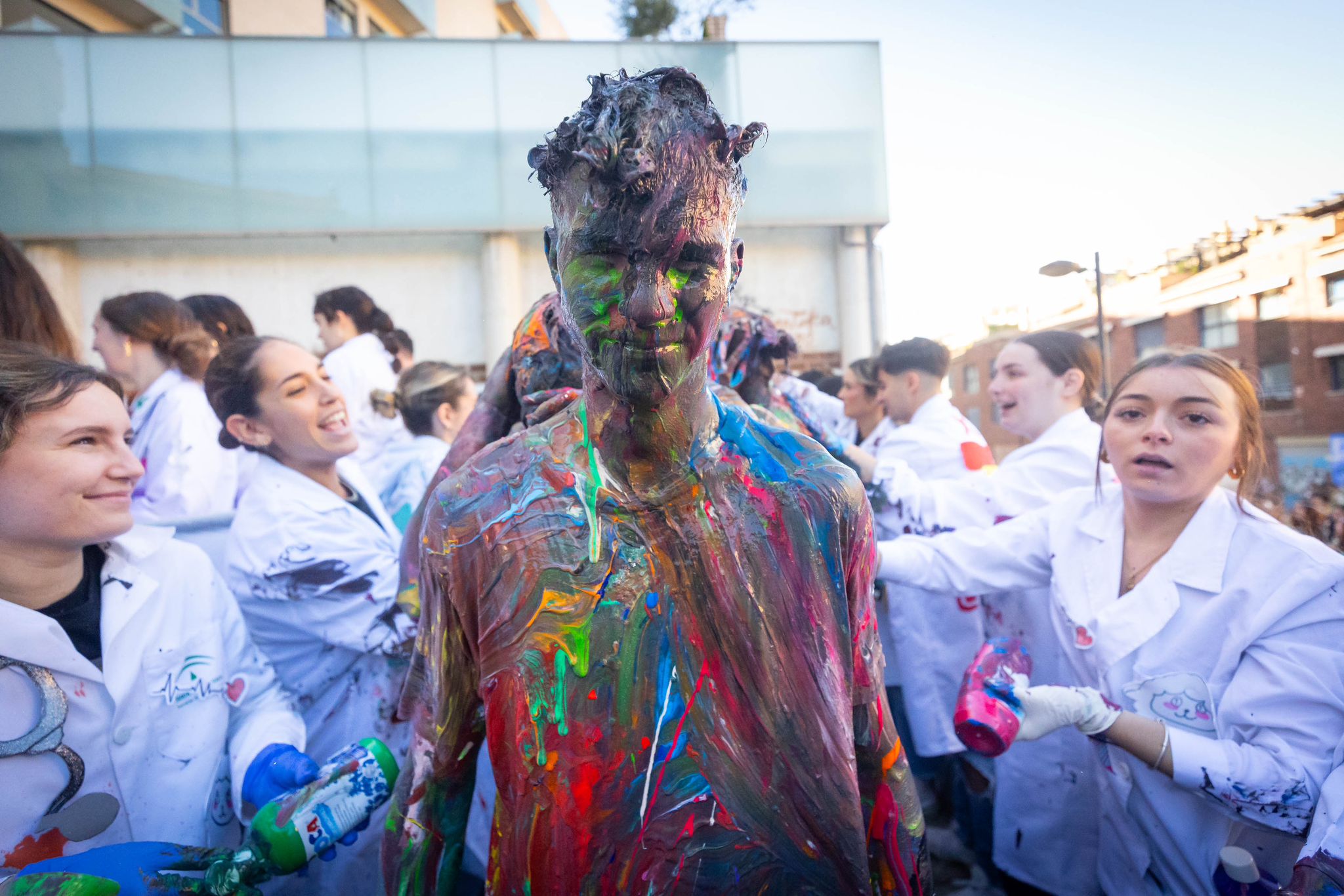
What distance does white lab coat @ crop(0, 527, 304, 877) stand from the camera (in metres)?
1.49

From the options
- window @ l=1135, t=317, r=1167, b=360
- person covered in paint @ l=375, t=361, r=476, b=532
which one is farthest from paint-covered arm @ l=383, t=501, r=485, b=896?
window @ l=1135, t=317, r=1167, b=360

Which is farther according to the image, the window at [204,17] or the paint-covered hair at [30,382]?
the window at [204,17]

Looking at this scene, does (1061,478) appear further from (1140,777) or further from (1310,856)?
(1310,856)

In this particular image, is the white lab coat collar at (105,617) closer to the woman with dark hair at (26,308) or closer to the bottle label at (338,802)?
the bottle label at (338,802)

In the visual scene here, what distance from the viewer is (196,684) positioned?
1.83 meters

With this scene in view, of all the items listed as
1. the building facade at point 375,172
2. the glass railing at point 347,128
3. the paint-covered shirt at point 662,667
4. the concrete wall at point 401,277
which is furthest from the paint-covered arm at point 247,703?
the glass railing at point 347,128

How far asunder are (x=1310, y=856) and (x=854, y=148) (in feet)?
30.1

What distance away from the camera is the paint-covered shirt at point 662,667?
0.90 metres

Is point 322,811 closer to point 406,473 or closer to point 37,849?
point 37,849

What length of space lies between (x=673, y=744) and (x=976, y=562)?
1.83m

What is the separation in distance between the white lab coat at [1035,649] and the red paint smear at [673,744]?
182cm

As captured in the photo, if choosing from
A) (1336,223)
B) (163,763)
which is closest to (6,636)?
(163,763)

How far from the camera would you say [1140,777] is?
6.17 feet

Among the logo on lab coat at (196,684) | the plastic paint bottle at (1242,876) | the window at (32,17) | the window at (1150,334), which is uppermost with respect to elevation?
the window at (32,17)
